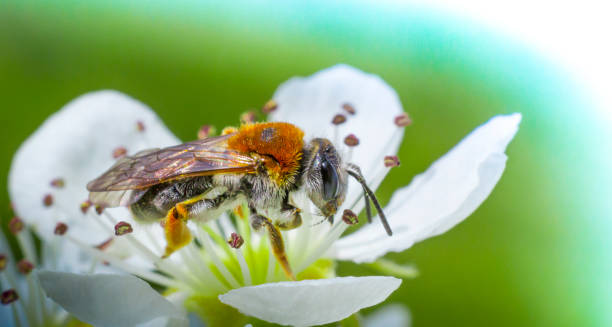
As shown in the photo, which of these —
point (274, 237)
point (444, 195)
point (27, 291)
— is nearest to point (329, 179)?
point (274, 237)

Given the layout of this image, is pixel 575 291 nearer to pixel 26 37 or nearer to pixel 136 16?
pixel 136 16

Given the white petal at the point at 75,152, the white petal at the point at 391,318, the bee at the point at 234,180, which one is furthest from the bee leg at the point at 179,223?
the white petal at the point at 391,318

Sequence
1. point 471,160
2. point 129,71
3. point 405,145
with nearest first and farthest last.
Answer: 1. point 471,160
2. point 405,145
3. point 129,71

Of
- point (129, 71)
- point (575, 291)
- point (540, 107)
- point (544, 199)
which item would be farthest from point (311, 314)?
point (129, 71)

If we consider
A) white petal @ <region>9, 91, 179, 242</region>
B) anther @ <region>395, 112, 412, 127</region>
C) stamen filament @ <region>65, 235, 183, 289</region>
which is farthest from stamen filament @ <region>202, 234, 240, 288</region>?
anther @ <region>395, 112, 412, 127</region>

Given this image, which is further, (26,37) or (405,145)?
(26,37)

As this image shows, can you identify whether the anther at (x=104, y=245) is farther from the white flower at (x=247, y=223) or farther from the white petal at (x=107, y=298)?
the white petal at (x=107, y=298)

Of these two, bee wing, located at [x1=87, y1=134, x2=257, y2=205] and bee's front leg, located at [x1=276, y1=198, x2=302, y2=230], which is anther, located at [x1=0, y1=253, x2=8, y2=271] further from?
bee's front leg, located at [x1=276, y1=198, x2=302, y2=230]
